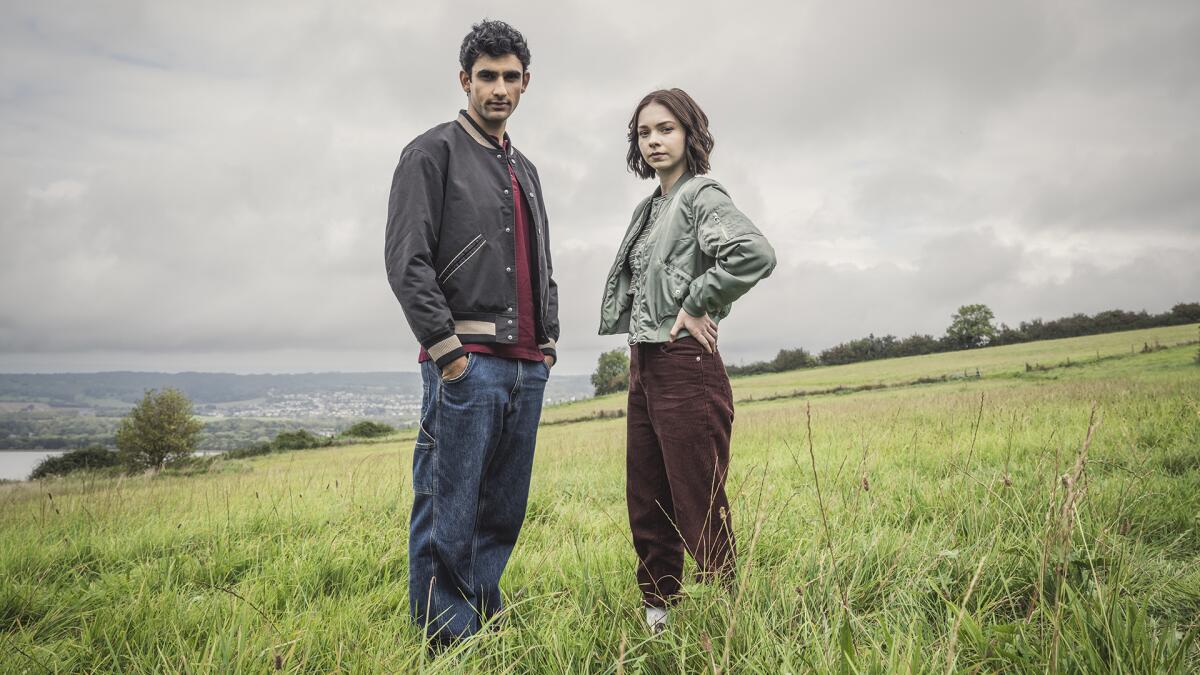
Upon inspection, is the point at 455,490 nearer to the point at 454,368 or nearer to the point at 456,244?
the point at 454,368

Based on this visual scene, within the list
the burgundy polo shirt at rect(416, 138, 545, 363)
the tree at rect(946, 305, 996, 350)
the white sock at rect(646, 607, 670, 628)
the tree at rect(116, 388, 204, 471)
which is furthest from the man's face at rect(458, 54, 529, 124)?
the tree at rect(946, 305, 996, 350)

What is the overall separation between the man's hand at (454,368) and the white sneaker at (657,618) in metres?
1.32

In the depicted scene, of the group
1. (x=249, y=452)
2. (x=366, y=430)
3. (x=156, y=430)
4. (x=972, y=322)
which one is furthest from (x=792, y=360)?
(x=156, y=430)

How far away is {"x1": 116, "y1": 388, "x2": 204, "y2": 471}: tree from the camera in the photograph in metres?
51.9

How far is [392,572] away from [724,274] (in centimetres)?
272

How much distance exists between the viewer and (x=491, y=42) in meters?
2.66

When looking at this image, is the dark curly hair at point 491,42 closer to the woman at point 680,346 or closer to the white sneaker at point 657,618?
the woman at point 680,346

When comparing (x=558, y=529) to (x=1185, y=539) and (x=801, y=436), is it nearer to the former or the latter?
(x=1185, y=539)

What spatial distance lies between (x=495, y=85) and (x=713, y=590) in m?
2.53

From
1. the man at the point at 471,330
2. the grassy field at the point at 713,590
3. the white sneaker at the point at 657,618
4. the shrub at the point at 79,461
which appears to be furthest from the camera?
the shrub at the point at 79,461

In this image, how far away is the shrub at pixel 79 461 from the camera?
46469 mm

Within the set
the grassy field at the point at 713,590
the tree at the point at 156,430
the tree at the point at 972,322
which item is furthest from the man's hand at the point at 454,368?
the tree at the point at 972,322

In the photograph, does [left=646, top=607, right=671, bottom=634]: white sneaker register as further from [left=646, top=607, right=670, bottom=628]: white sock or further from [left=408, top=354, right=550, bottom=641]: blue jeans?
[left=408, top=354, right=550, bottom=641]: blue jeans

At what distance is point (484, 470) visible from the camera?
8.73 ft
